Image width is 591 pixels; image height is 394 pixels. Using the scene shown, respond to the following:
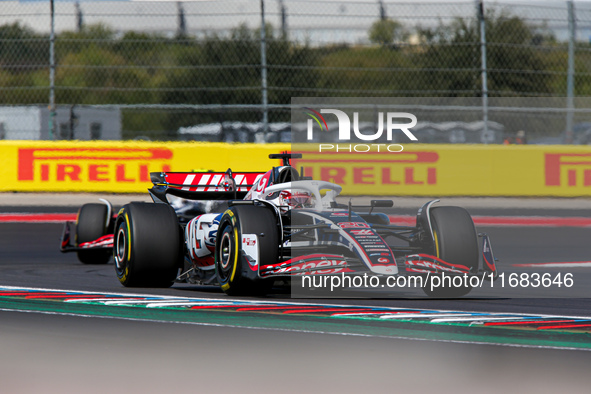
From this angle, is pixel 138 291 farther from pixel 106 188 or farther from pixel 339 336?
pixel 106 188

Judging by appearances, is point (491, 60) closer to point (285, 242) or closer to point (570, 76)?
point (570, 76)

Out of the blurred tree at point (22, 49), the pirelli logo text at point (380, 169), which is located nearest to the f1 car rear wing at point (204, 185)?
the pirelli logo text at point (380, 169)

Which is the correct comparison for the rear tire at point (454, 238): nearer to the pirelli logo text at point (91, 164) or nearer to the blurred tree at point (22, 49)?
the pirelli logo text at point (91, 164)

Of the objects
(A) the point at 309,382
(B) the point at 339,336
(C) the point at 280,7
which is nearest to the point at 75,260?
(B) the point at 339,336

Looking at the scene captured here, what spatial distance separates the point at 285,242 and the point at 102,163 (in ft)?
40.9

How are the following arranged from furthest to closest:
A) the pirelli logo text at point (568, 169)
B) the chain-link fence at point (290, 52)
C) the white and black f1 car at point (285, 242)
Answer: the pirelli logo text at point (568, 169)
the chain-link fence at point (290, 52)
the white and black f1 car at point (285, 242)

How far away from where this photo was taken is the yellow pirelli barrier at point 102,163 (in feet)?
A: 65.1

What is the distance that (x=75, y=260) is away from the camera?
12039 millimetres

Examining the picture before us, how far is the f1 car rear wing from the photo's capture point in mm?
9938

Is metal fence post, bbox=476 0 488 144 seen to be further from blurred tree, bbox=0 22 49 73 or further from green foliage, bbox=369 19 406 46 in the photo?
blurred tree, bbox=0 22 49 73

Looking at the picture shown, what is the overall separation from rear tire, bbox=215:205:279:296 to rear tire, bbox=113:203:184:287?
0.78 m

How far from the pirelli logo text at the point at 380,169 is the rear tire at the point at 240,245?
35.3ft

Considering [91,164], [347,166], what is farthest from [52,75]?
[347,166]

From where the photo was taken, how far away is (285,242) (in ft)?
26.4
